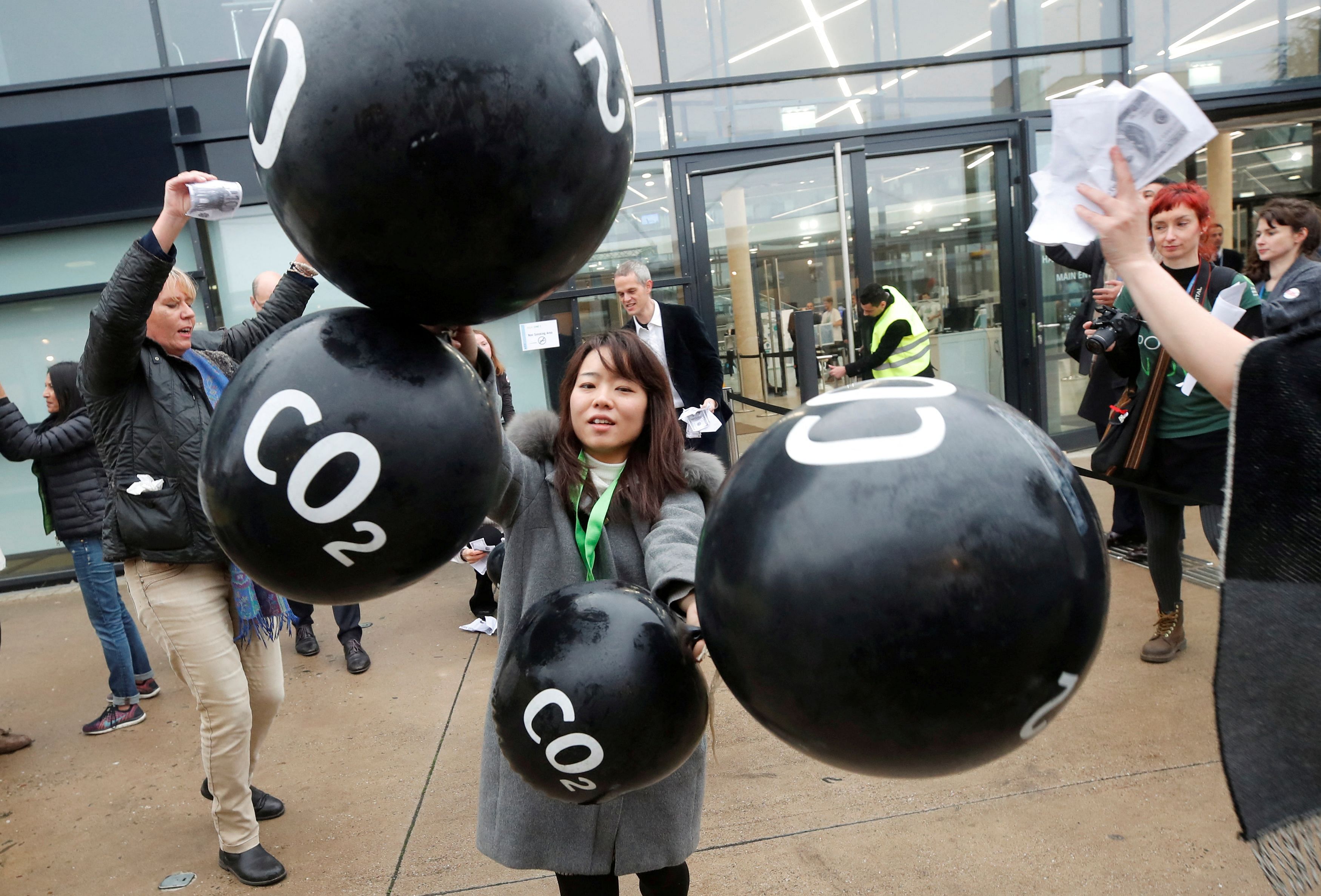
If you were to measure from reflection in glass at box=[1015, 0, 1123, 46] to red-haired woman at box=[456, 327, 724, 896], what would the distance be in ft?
23.7

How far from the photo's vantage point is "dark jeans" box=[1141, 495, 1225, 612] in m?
4.00

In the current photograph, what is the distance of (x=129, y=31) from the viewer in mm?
7055

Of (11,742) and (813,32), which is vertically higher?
(813,32)

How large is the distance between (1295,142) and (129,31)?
10574 mm

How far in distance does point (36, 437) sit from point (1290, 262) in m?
5.92

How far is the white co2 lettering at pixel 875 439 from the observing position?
3.62 feet

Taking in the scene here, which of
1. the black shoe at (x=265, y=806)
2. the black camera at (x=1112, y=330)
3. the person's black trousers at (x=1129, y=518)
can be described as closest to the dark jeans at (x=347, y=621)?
the black shoe at (x=265, y=806)

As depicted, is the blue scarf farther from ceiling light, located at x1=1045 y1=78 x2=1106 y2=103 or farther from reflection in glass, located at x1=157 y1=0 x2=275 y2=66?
ceiling light, located at x1=1045 y1=78 x2=1106 y2=103

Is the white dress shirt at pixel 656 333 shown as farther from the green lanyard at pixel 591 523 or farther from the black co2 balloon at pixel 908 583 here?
the black co2 balloon at pixel 908 583

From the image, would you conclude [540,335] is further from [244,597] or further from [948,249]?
[244,597]

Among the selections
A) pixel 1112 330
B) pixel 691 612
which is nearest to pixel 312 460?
pixel 691 612

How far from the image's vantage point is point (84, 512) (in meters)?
4.45

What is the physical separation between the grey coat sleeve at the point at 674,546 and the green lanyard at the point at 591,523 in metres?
0.11

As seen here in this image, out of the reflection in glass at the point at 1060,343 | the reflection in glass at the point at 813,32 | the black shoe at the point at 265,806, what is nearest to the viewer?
the black shoe at the point at 265,806
